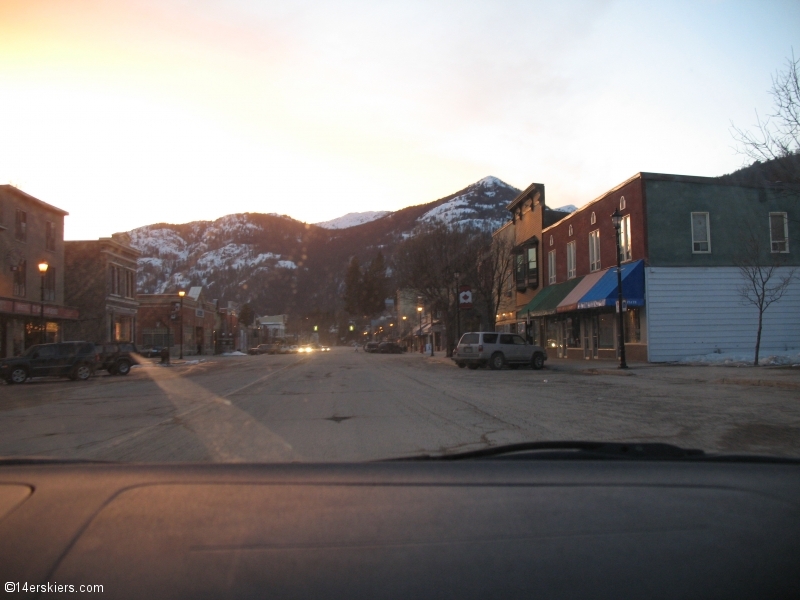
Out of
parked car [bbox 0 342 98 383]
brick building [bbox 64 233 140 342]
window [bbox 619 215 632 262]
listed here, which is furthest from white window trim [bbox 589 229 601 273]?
brick building [bbox 64 233 140 342]

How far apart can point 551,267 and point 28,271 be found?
112 ft

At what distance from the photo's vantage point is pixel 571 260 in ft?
118

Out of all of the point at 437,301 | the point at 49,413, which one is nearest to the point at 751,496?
the point at 49,413

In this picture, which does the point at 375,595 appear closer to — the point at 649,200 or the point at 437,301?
the point at 649,200

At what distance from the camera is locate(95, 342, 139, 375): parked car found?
1212 inches

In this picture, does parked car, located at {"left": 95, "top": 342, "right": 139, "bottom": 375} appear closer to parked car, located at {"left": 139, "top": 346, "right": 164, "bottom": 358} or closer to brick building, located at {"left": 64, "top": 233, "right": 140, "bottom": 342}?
brick building, located at {"left": 64, "top": 233, "right": 140, "bottom": 342}

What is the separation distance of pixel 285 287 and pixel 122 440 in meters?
176

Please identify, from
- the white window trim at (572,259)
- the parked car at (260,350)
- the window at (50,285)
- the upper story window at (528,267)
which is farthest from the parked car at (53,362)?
the parked car at (260,350)

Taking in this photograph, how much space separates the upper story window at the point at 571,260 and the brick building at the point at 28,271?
30.3 meters

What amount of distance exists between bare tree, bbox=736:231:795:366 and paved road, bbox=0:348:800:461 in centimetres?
756

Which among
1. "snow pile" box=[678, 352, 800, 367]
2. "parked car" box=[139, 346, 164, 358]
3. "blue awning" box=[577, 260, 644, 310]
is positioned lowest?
"parked car" box=[139, 346, 164, 358]

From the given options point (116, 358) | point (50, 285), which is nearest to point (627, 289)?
point (116, 358)

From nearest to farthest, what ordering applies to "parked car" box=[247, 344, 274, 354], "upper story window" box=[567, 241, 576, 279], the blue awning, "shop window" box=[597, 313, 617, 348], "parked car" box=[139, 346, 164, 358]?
the blue awning → "shop window" box=[597, 313, 617, 348] → "upper story window" box=[567, 241, 576, 279] → "parked car" box=[139, 346, 164, 358] → "parked car" box=[247, 344, 274, 354]

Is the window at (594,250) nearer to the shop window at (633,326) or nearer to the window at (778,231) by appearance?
the shop window at (633,326)
